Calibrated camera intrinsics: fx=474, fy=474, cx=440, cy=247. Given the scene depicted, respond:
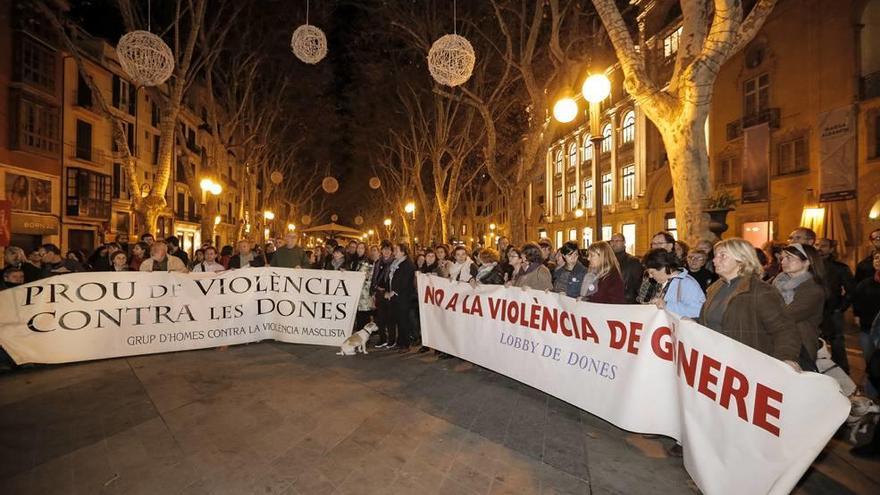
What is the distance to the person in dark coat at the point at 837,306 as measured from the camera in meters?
5.70

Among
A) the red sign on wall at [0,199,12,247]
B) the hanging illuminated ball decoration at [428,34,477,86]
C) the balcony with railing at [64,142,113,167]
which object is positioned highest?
the balcony with railing at [64,142,113,167]

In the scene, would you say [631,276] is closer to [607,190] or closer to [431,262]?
[431,262]

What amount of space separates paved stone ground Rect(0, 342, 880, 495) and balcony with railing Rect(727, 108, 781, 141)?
722 inches

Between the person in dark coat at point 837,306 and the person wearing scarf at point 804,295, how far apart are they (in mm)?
1638

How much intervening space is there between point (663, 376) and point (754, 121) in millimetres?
19779

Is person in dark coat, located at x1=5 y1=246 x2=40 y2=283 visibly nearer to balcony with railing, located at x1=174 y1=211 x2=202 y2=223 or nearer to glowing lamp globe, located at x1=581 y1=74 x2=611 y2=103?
glowing lamp globe, located at x1=581 y1=74 x2=611 y2=103

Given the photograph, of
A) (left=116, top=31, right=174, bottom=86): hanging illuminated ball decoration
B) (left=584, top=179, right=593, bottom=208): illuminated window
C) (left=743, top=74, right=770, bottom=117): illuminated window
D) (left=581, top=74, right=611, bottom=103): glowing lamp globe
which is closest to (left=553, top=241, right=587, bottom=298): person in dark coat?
(left=581, top=74, right=611, bottom=103): glowing lamp globe

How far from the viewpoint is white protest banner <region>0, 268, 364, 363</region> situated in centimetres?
661

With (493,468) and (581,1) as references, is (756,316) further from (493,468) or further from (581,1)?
(581,1)

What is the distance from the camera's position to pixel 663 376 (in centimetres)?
405

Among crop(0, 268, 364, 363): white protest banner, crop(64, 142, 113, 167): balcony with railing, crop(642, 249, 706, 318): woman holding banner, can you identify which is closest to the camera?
crop(642, 249, 706, 318): woman holding banner

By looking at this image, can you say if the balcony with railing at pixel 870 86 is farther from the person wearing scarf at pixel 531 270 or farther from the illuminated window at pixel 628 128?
the person wearing scarf at pixel 531 270

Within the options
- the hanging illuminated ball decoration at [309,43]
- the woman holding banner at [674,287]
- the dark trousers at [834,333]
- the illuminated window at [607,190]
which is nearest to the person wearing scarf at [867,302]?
the dark trousers at [834,333]

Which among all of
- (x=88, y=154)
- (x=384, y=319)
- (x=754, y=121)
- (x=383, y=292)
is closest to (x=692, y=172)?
(x=383, y=292)
